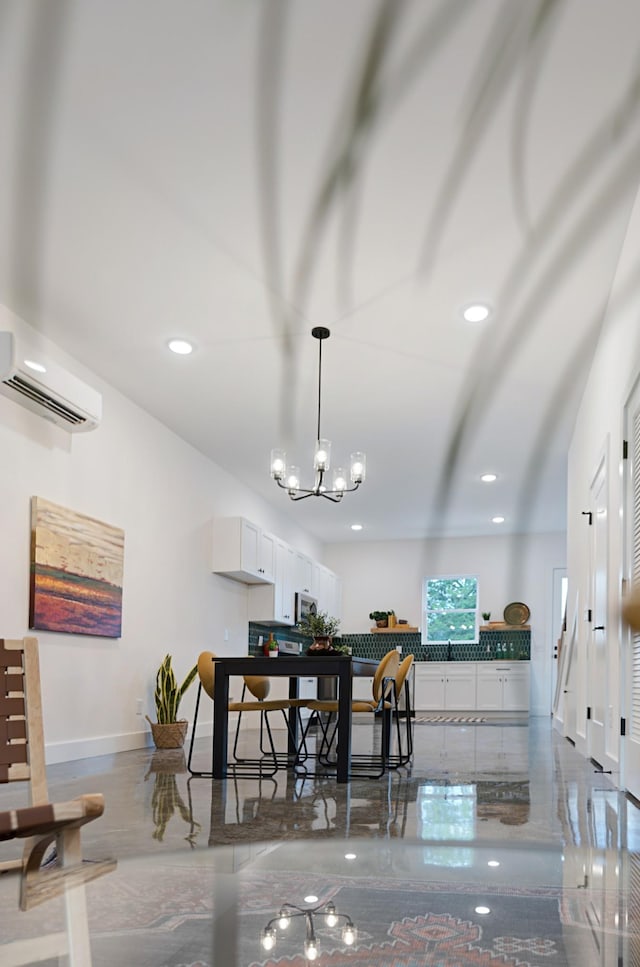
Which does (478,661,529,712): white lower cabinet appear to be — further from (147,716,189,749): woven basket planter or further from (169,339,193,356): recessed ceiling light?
(169,339,193,356): recessed ceiling light

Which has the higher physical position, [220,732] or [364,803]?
[220,732]

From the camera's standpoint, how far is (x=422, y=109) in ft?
10.7

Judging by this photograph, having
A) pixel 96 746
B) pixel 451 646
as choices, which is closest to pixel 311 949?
pixel 96 746

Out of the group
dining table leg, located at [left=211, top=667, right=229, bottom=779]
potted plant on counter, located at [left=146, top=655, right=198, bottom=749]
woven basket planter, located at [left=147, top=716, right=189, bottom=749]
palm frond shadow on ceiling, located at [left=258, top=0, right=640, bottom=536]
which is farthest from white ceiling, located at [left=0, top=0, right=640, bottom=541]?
woven basket planter, located at [left=147, top=716, right=189, bottom=749]

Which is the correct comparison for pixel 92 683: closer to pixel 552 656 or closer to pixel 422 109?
pixel 422 109

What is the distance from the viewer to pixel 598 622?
5359mm

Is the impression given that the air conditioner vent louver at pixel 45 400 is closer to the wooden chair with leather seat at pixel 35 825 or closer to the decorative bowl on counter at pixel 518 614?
the wooden chair with leather seat at pixel 35 825

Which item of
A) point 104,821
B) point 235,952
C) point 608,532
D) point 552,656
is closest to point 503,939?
point 235,952

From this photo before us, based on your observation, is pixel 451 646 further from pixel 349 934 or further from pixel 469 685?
pixel 349 934

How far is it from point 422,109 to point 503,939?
2852mm

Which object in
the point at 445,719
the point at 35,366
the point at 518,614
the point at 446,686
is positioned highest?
the point at 35,366

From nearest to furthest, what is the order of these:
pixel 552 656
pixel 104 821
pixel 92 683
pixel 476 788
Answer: pixel 104 821
pixel 476 788
pixel 92 683
pixel 552 656

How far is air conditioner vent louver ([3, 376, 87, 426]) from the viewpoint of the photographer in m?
4.87

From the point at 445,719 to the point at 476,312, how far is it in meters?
6.98
